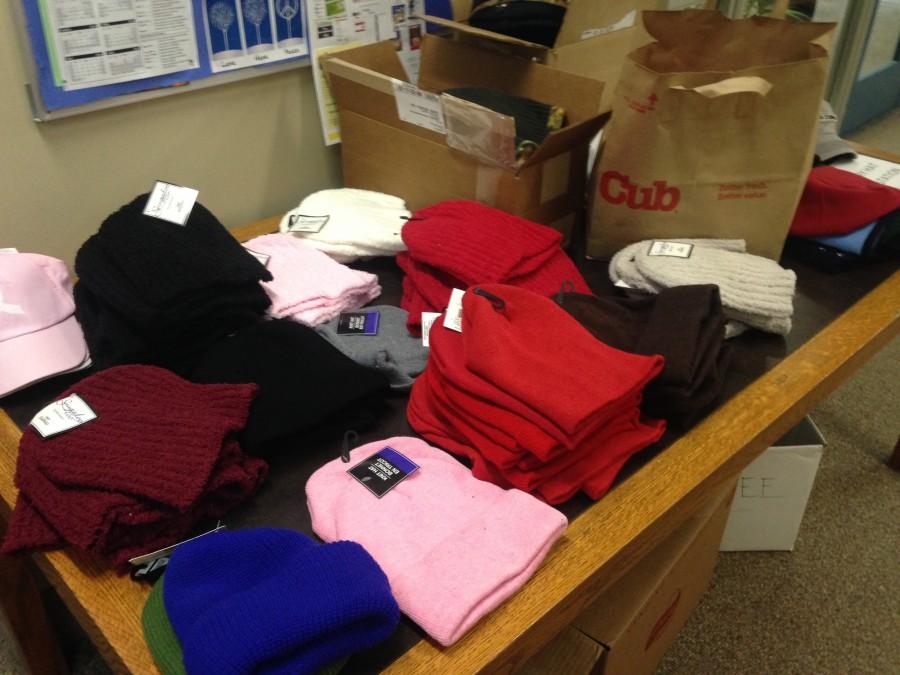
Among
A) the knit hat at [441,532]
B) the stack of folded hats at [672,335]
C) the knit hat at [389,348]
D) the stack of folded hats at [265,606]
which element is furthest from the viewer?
the knit hat at [389,348]

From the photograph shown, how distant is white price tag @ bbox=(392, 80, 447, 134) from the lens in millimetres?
1316

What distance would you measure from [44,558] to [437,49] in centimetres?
119

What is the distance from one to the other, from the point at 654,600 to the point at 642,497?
0.31m

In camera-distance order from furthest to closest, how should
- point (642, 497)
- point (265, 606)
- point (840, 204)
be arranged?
point (840, 204) < point (642, 497) < point (265, 606)

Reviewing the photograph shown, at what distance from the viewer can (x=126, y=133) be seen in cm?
134

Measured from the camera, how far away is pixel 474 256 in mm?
1207

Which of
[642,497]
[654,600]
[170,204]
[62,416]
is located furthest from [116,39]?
[654,600]

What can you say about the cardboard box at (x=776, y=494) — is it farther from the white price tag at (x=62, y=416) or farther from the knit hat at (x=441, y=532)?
the white price tag at (x=62, y=416)

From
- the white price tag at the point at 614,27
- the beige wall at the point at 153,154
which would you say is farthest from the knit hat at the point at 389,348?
the white price tag at the point at 614,27

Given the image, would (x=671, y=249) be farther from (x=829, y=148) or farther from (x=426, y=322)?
(x=829, y=148)

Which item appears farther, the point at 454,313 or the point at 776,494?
the point at 776,494

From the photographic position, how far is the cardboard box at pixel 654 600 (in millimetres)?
1085

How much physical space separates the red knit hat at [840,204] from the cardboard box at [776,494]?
0.38 meters

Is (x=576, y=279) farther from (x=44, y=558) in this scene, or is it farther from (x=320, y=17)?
(x=44, y=558)
